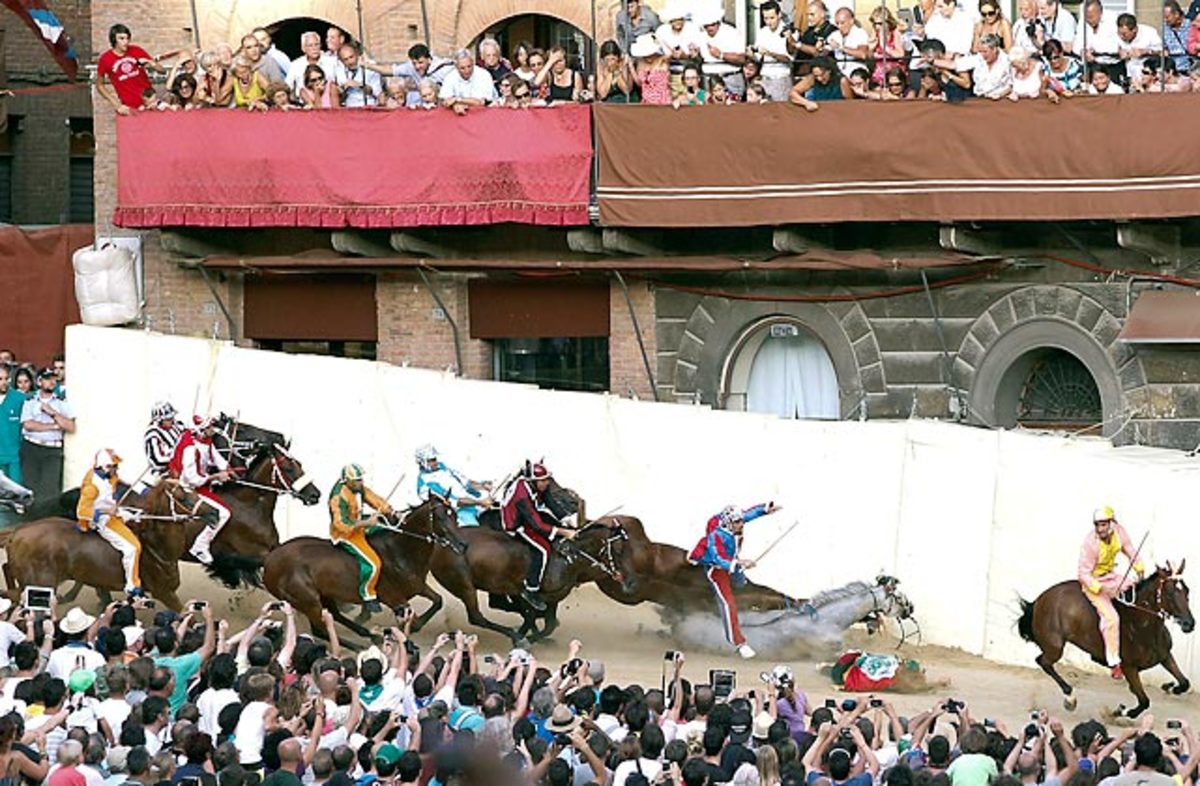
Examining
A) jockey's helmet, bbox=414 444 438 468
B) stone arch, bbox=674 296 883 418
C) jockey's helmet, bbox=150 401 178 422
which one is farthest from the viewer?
stone arch, bbox=674 296 883 418

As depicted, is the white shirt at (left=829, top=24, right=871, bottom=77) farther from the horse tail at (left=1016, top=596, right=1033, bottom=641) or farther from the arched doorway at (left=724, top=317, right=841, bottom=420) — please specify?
the horse tail at (left=1016, top=596, right=1033, bottom=641)

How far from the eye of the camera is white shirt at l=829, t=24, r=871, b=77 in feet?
95.8

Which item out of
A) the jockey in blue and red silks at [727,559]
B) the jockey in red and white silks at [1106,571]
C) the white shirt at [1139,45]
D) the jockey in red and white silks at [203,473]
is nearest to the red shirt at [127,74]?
the jockey in red and white silks at [203,473]

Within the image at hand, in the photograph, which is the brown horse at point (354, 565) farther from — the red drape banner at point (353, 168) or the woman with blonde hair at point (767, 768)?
the woman with blonde hair at point (767, 768)

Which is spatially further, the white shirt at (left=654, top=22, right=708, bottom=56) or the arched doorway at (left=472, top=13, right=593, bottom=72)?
the arched doorway at (left=472, top=13, right=593, bottom=72)

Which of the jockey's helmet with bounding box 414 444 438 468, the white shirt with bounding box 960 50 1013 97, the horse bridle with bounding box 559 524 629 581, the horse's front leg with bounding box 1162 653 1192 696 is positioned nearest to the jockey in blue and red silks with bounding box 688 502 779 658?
the horse bridle with bounding box 559 524 629 581

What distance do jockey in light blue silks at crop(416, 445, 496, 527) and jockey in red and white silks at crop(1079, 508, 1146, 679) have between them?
19.2 ft

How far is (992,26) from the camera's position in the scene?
2825cm

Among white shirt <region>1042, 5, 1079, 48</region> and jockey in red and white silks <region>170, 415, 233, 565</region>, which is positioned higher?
white shirt <region>1042, 5, 1079, 48</region>

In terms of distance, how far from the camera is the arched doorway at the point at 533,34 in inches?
1315

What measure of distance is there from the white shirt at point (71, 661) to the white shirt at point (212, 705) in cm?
130

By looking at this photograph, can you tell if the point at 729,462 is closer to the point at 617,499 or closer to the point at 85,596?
the point at 617,499

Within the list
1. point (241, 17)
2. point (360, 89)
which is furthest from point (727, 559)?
point (241, 17)

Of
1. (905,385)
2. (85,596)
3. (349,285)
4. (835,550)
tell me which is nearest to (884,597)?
(835,550)
